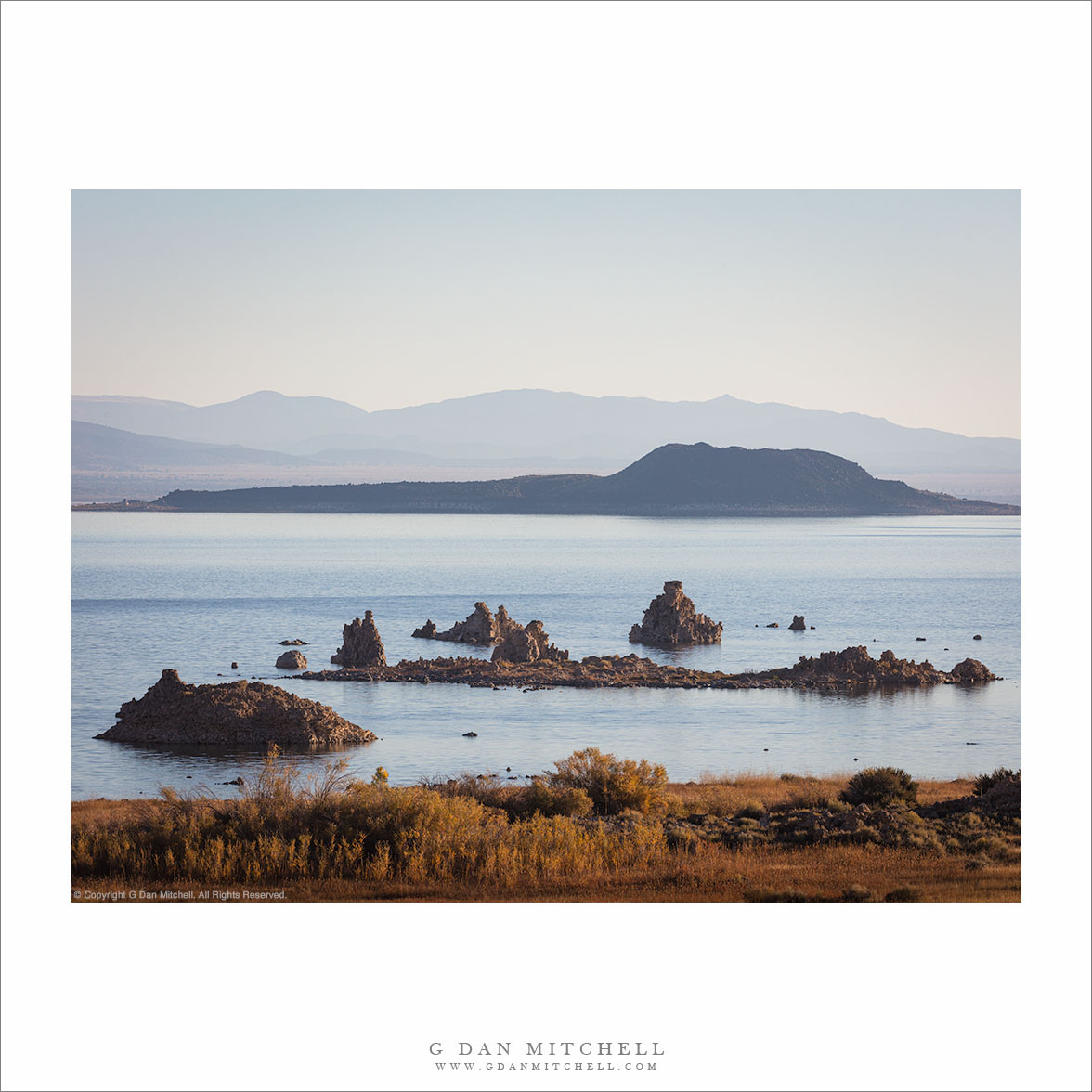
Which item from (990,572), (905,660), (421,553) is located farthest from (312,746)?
(421,553)

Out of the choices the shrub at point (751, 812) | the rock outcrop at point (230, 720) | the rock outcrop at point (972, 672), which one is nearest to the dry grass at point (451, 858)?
the shrub at point (751, 812)

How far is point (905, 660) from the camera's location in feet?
84.8

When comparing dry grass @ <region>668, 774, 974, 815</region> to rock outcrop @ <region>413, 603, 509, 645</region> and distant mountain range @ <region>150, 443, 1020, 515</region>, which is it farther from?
rock outcrop @ <region>413, 603, 509, 645</region>

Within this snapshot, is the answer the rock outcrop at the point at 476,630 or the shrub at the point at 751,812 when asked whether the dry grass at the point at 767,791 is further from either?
the rock outcrop at the point at 476,630

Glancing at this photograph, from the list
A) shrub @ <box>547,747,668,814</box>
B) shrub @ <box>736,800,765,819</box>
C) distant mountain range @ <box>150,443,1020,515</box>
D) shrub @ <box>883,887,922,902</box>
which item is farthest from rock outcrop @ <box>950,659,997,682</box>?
shrub @ <box>883,887,922,902</box>

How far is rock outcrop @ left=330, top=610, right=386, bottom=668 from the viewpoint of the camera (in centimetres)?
2512

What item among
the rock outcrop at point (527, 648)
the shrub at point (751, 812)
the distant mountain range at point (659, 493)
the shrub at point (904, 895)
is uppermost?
the distant mountain range at point (659, 493)

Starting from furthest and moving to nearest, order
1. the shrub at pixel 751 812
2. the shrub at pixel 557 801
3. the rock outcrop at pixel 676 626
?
the rock outcrop at pixel 676 626 < the shrub at pixel 751 812 < the shrub at pixel 557 801

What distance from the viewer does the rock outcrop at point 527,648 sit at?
25594 mm

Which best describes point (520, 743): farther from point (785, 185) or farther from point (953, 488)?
point (785, 185)

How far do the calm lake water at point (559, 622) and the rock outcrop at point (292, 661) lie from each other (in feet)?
2.52

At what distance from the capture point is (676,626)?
32938 millimetres

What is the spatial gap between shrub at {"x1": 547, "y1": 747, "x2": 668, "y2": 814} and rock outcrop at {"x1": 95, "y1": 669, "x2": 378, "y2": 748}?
580 centimetres
